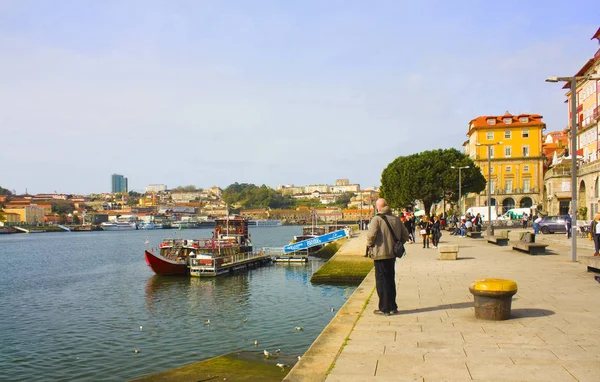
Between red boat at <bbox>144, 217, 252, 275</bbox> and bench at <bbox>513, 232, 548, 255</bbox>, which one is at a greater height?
bench at <bbox>513, 232, 548, 255</bbox>

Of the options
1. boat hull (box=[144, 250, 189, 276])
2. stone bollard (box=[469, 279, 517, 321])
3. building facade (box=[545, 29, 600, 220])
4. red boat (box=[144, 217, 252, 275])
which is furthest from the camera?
building facade (box=[545, 29, 600, 220])

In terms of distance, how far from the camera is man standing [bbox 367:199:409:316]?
374 inches

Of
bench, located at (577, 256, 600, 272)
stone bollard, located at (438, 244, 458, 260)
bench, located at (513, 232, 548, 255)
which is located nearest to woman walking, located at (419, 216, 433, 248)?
bench, located at (513, 232, 548, 255)

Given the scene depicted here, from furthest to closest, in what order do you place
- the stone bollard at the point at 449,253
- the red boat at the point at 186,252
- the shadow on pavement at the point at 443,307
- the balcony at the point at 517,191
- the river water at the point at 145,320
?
the balcony at the point at 517,191, the red boat at the point at 186,252, the stone bollard at the point at 449,253, the river water at the point at 145,320, the shadow on pavement at the point at 443,307

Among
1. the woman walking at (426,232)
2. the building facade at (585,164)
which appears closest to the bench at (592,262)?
the woman walking at (426,232)

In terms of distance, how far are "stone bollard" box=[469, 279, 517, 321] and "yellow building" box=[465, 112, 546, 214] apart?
79023 millimetres

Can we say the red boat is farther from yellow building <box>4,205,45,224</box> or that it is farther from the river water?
yellow building <box>4,205,45,224</box>

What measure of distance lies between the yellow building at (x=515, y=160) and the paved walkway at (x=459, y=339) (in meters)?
76.1

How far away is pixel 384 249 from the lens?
9508 millimetres

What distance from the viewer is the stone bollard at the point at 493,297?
8695 mm

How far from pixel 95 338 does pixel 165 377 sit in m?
8.42

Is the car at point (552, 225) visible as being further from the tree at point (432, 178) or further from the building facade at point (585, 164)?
the tree at point (432, 178)

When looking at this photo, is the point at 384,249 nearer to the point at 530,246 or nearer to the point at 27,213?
the point at 530,246

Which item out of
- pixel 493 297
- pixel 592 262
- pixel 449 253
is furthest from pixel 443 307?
pixel 449 253
